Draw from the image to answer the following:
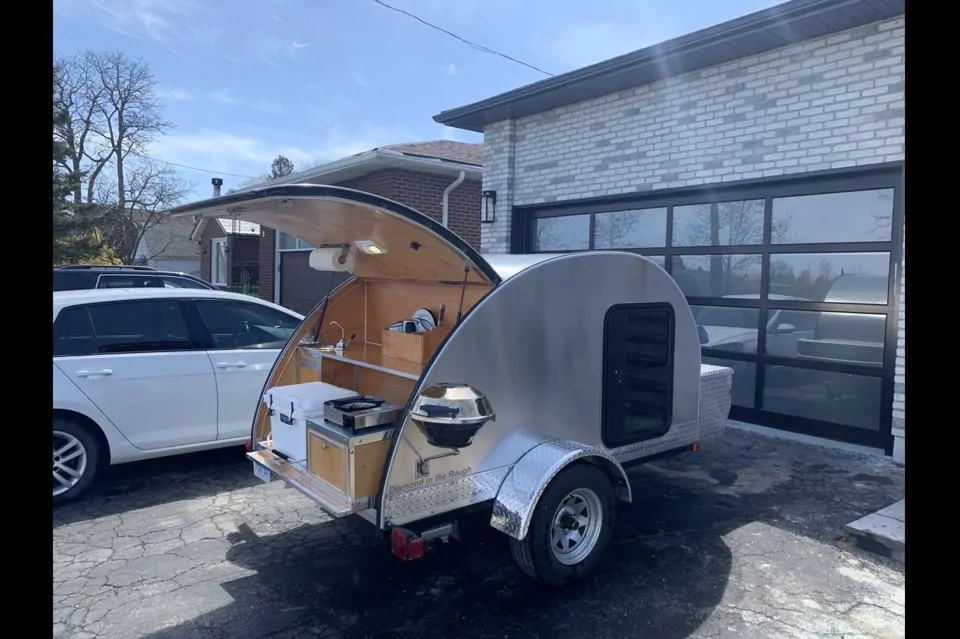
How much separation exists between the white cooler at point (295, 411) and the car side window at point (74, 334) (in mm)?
1804

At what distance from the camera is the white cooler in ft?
13.1

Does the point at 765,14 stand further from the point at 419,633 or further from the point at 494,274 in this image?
the point at 419,633

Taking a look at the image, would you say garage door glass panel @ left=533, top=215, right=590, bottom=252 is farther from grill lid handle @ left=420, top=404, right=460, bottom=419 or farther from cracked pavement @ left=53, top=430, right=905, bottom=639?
grill lid handle @ left=420, top=404, right=460, bottom=419

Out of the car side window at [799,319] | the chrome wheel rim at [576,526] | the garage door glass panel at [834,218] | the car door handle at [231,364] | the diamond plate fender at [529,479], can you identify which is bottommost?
the chrome wheel rim at [576,526]

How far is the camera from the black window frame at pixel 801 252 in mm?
6445

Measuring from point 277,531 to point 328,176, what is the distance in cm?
983

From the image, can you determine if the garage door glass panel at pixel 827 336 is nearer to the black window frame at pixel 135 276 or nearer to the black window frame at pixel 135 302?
the black window frame at pixel 135 302

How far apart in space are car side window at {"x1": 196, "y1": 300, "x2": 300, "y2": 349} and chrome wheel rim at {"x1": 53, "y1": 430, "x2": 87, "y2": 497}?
4.31 ft

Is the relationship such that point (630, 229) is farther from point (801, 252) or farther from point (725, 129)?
point (801, 252)

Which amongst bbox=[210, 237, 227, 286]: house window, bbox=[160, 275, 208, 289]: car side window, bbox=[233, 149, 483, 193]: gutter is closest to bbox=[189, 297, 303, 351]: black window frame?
bbox=[233, 149, 483, 193]: gutter

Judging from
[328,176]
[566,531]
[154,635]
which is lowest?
[154,635]

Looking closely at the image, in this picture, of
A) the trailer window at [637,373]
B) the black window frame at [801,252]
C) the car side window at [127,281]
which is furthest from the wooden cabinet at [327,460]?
the car side window at [127,281]

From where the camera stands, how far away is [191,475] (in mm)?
5789

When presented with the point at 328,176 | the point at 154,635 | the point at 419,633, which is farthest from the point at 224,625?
the point at 328,176
